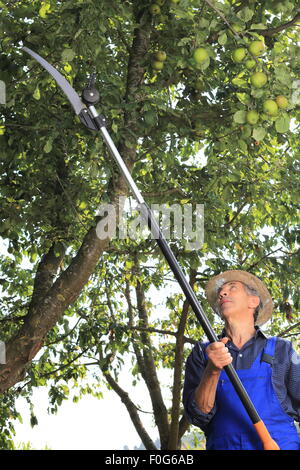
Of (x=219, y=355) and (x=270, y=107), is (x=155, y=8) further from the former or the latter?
(x=219, y=355)

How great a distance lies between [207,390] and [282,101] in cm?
146

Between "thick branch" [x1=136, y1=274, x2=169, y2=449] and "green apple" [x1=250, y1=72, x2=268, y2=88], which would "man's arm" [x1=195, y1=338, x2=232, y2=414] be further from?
"thick branch" [x1=136, y1=274, x2=169, y2=449]

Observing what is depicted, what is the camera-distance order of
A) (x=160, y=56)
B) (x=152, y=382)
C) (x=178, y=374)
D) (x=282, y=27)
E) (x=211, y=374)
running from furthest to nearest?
1. (x=152, y=382)
2. (x=178, y=374)
3. (x=160, y=56)
4. (x=282, y=27)
5. (x=211, y=374)

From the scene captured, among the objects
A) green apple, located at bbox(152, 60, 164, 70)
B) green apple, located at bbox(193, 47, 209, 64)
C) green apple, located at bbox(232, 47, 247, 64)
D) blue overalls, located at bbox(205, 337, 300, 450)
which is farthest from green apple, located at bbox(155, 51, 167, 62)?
blue overalls, located at bbox(205, 337, 300, 450)

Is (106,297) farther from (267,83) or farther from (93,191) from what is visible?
(267,83)

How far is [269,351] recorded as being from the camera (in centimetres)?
315

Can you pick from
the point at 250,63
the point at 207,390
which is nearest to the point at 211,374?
the point at 207,390

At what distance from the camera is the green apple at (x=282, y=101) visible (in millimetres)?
3527

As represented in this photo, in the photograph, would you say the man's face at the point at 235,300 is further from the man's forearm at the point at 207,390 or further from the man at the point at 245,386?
the man's forearm at the point at 207,390

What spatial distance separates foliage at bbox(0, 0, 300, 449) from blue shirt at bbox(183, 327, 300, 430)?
108 centimetres

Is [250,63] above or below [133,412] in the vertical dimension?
above

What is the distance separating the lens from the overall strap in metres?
3.12

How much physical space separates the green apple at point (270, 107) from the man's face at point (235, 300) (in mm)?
844

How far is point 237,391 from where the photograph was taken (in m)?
2.86
